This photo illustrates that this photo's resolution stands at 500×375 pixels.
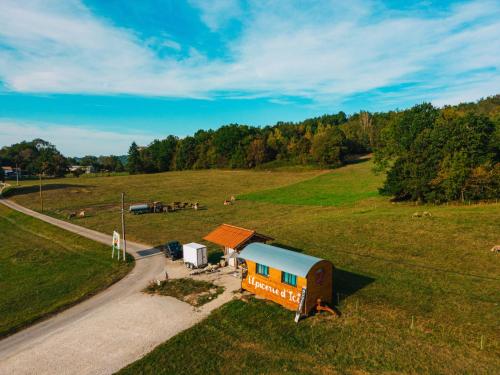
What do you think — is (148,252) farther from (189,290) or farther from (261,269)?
(261,269)

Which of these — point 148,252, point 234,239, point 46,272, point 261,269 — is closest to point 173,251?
point 148,252

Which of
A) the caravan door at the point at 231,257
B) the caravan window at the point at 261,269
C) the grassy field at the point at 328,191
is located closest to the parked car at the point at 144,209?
the grassy field at the point at 328,191

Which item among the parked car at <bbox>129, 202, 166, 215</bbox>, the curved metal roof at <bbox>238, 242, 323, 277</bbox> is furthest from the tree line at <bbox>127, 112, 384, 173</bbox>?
the curved metal roof at <bbox>238, 242, 323, 277</bbox>

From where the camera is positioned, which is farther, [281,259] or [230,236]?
[230,236]

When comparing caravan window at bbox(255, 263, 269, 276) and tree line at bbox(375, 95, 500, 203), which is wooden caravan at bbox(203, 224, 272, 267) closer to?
caravan window at bbox(255, 263, 269, 276)

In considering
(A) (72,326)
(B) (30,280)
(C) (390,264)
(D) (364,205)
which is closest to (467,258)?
(C) (390,264)

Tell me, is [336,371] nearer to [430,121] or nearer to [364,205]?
[364,205]
